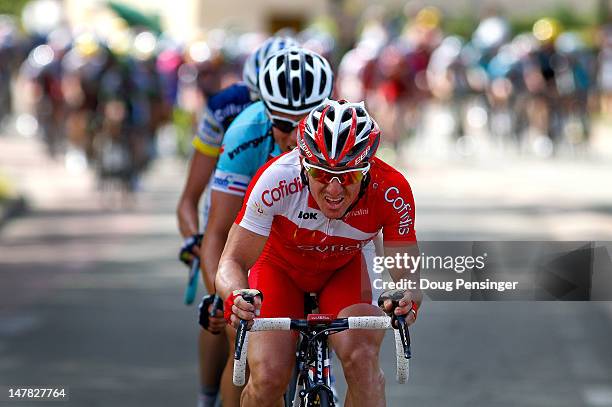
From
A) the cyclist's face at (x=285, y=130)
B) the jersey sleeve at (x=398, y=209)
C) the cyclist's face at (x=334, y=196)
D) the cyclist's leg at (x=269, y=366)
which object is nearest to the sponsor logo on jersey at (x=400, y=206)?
the jersey sleeve at (x=398, y=209)

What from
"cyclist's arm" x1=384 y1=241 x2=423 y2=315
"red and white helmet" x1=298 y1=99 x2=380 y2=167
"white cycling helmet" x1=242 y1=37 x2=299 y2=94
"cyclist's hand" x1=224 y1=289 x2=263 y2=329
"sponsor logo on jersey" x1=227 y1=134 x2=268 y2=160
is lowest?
"cyclist's hand" x1=224 y1=289 x2=263 y2=329

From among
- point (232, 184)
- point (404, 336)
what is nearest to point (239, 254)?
point (404, 336)

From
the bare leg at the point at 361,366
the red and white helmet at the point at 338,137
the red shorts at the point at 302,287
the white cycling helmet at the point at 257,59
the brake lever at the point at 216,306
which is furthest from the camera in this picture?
the white cycling helmet at the point at 257,59

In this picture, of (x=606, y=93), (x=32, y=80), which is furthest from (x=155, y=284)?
(x=606, y=93)

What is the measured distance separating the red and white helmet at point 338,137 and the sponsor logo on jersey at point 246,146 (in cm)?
112

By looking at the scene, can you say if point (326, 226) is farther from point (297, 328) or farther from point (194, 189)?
point (194, 189)

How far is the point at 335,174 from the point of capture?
620 cm

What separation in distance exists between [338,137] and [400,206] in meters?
0.44

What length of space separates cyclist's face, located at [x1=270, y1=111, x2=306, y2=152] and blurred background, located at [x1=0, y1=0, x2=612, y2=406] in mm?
2648

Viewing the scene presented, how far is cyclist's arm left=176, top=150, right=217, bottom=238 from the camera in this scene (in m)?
8.25

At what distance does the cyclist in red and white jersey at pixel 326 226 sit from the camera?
245 inches

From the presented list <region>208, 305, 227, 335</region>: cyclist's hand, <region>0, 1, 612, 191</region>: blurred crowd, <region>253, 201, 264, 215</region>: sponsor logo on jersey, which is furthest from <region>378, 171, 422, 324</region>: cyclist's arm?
<region>0, 1, 612, 191</region>: blurred crowd

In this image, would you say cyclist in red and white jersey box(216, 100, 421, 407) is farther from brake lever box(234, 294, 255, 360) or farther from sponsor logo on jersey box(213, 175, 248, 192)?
sponsor logo on jersey box(213, 175, 248, 192)

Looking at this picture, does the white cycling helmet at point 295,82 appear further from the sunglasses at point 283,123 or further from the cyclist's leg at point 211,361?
the cyclist's leg at point 211,361
